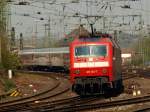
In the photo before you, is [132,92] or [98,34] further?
[132,92]

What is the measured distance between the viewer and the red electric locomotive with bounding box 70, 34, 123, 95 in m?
22.7

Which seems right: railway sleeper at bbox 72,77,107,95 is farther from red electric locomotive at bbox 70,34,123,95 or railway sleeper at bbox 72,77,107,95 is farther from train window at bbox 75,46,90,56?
train window at bbox 75,46,90,56

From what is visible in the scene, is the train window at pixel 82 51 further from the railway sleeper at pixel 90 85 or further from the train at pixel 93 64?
the railway sleeper at pixel 90 85

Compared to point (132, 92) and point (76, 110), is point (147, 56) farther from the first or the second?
point (76, 110)

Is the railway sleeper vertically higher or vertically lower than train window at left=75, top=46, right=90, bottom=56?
lower

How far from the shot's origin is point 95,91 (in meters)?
23.8

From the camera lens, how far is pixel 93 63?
22.8 metres

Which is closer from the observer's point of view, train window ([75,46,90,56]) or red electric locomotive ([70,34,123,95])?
red electric locomotive ([70,34,123,95])

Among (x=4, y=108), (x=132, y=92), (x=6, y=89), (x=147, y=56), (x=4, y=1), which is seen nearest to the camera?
(x=4, y=108)

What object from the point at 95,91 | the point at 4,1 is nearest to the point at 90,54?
the point at 95,91

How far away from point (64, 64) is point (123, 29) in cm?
2003

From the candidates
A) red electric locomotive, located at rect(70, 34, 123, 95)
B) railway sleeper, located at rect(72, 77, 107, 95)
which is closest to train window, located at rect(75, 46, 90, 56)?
red electric locomotive, located at rect(70, 34, 123, 95)

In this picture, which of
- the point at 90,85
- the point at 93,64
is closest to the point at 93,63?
the point at 93,64

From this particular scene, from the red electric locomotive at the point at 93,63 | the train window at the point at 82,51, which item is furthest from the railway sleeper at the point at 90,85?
the train window at the point at 82,51
